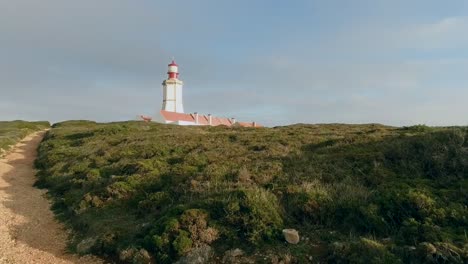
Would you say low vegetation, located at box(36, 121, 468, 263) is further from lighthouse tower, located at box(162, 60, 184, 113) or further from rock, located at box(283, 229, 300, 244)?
lighthouse tower, located at box(162, 60, 184, 113)

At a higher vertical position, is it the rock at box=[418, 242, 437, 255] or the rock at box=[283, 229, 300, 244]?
the rock at box=[418, 242, 437, 255]

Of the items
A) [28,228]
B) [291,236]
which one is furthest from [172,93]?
[291,236]

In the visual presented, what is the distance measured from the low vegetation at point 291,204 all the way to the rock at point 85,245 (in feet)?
0.12

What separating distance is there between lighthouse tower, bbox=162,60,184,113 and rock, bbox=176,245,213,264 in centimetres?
7778

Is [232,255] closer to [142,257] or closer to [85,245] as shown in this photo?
[142,257]

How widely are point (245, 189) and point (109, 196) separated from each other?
5.60m

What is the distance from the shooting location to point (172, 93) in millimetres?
86688

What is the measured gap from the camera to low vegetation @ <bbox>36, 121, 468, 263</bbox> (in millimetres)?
→ 9141

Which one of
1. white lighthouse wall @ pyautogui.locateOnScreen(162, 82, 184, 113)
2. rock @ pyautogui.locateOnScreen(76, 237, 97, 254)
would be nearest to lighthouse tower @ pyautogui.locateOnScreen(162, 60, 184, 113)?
white lighthouse wall @ pyautogui.locateOnScreen(162, 82, 184, 113)

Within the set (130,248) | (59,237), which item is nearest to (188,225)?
(130,248)

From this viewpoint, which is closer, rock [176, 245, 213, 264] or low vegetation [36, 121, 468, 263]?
low vegetation [36, 121, 468, 263]

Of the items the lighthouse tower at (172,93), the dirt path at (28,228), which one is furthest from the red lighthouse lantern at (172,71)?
the dirt path at (28,228)

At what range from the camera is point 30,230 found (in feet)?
44.6

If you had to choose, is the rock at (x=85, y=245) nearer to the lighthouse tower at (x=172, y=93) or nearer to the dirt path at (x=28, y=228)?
the dirt path at (x=28, y=228)
